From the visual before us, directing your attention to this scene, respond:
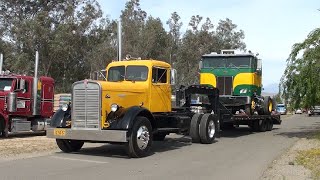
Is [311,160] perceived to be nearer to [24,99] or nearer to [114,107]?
[114,107]

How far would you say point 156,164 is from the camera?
1175 centimetres

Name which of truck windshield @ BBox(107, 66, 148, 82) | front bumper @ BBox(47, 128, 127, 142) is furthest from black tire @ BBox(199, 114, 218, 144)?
front bumper @ BBox(47, 128, 127, 142)

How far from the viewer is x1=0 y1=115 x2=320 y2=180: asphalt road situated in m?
10.1

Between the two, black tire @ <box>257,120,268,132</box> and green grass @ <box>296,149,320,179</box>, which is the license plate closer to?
green grass @ <box>296,149,320,179</box>

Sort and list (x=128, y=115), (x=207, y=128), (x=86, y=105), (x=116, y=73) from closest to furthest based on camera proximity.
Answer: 1. (x=128, y=115)
2. (x=86, y=105)
3. (x=116, y=73)
4. (x=207, y=128)

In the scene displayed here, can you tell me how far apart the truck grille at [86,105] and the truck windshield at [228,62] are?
10.1 metres

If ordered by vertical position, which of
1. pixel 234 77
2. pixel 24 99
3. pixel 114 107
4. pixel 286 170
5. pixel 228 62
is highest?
pixel 228 62

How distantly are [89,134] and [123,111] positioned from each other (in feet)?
3.77

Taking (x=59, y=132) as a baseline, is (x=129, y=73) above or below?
above

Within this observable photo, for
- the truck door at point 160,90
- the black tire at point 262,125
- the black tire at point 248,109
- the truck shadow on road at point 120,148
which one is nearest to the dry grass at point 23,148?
the truck shadow on road at point 120,148

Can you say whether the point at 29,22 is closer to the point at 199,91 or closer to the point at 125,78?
the point at 199,91

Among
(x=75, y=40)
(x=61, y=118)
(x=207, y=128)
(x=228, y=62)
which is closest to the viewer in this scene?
(x=61, y=118)

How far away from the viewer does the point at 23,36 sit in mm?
44156

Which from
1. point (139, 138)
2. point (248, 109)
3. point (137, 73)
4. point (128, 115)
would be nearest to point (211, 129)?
point (137, 73)
